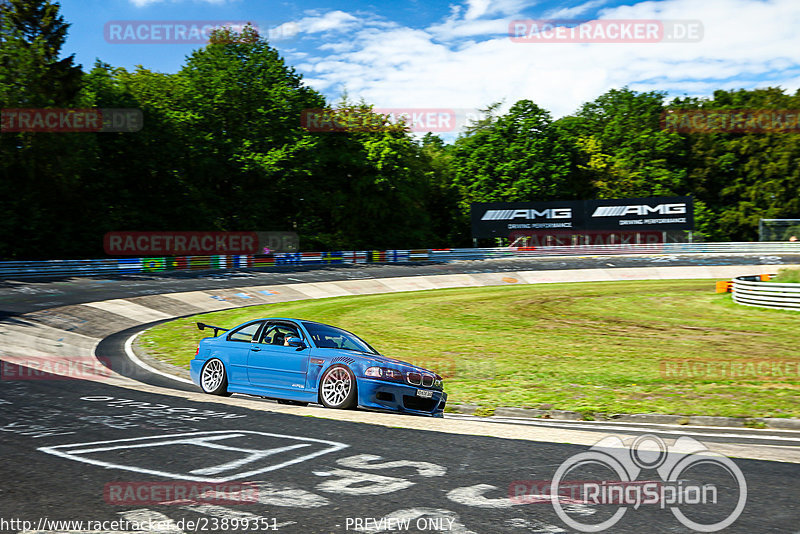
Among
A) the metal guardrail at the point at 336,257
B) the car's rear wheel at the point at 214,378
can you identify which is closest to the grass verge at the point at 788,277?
the car's rear wheel at the point at 214,378

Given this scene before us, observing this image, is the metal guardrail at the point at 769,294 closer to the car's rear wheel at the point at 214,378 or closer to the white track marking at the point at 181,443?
the car's rear wheel at the point at 214,378

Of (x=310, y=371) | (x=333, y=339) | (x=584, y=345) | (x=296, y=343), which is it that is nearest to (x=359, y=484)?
(x=310, y=371)

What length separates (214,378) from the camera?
12.1 m

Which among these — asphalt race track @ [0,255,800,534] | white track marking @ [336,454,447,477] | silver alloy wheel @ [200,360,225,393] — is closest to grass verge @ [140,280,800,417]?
asphalt race track @ [0,255,800,534]

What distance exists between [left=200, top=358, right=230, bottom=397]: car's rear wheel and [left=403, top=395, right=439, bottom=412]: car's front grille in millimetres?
3516

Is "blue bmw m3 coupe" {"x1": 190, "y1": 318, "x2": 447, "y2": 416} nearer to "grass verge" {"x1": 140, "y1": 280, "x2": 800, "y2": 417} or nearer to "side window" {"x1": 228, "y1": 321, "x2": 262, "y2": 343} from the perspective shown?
"side window" {"x1": 228, "y1": 321, "x2": 262, "y2": 343}

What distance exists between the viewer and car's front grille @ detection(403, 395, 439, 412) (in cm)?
1031

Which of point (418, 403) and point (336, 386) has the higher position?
point (336, 386)

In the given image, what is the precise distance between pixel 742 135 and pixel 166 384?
76137 mm

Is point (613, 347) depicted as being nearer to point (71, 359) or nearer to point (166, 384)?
point (166, 384)

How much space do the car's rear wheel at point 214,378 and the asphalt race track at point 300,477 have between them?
230 centimetres

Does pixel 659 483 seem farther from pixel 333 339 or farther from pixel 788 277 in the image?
pixel 788 277

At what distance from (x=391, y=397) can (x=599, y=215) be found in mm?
49975

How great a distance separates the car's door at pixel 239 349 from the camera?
11625 millimetres
